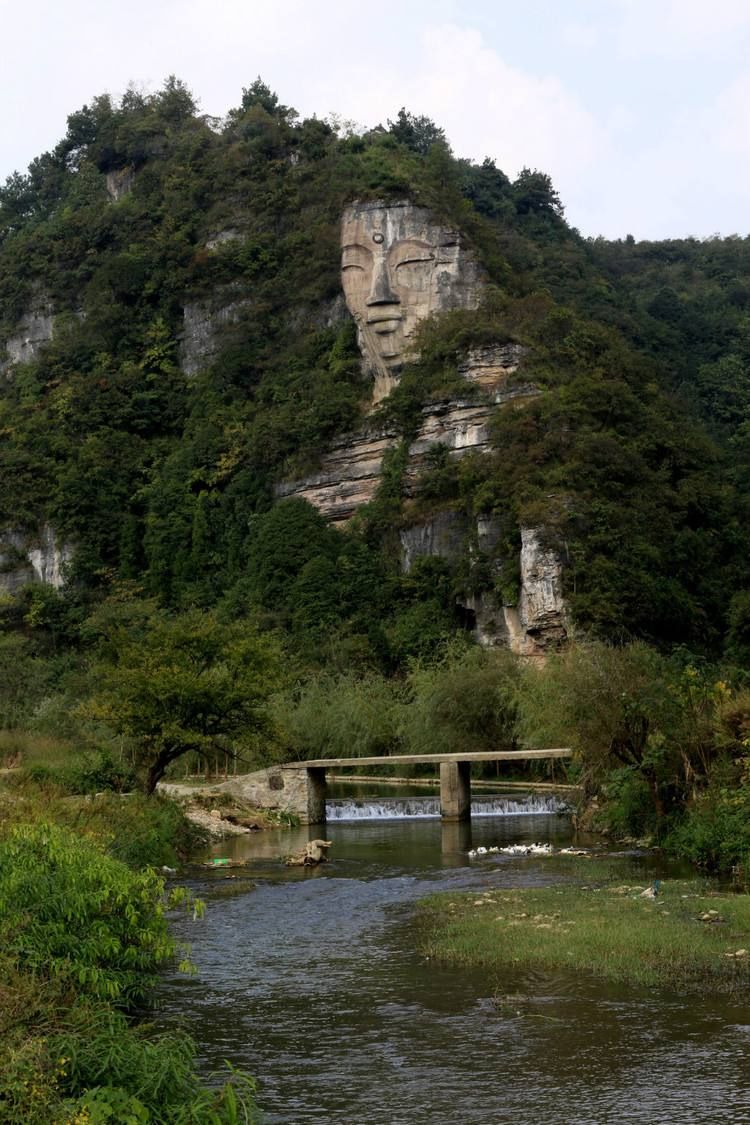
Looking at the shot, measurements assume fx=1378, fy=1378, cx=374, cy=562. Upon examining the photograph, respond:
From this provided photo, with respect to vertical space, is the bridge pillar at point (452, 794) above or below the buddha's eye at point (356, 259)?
below

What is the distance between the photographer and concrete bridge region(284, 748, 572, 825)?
3959 centimetres

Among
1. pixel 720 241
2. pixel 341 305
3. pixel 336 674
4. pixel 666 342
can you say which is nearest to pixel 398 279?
pixel 341 305

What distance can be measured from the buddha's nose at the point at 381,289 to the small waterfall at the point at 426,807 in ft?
160

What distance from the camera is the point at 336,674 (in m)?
67.2

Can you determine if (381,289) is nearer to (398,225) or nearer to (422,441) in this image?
(398,225)

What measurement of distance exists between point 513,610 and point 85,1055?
199 feet

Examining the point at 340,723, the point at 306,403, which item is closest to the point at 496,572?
the point at 340,723

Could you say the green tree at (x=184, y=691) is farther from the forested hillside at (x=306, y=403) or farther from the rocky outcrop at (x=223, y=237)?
the rocky outcrop at (x=223, y=237)

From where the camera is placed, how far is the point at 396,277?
8762 centimetres

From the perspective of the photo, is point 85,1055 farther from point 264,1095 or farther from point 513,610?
point 513,610

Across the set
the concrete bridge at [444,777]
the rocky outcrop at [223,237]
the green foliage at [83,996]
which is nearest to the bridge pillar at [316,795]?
the concrete bridge at [444,777]

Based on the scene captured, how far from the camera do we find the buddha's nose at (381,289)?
8669cm

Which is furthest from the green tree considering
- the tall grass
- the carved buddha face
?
the carved buddha face

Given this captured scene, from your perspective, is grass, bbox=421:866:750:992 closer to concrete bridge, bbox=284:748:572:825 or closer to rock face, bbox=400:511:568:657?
concrete bridge, bbox=284:748:572:825
